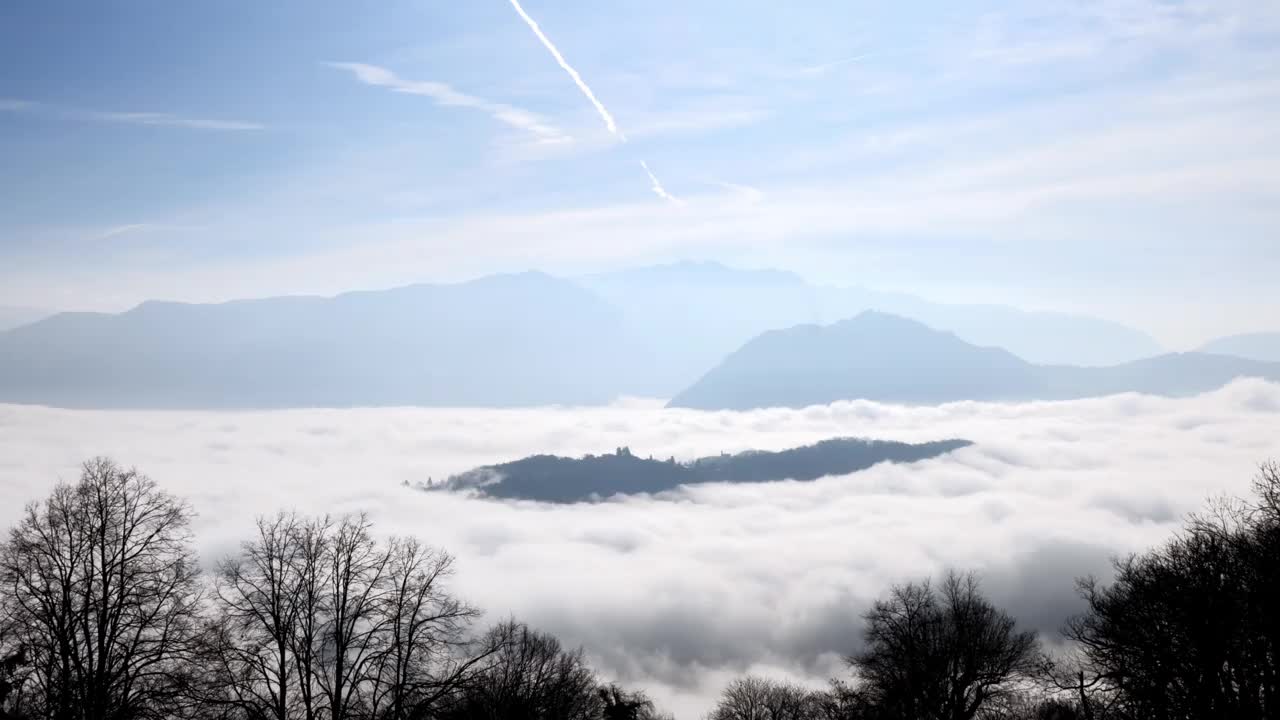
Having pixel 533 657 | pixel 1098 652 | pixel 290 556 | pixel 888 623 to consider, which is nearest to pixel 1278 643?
pixel 1098 652

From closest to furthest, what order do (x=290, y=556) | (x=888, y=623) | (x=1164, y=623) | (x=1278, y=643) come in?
(x=1278, y=643) → (x=290, y=556) → (x=1164, y=623) → (x=888, y=623)

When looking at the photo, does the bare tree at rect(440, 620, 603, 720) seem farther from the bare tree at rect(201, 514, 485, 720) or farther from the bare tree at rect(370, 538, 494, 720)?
the bare tree at rect(201, 514, 485, 720)

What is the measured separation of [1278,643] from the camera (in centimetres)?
2788

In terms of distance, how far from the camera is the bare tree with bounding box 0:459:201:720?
24859 mm

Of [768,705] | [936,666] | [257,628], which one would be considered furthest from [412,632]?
[768,705]

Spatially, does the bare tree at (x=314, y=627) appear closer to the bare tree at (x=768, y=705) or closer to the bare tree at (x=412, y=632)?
the bare tree at (x=412, y=632)

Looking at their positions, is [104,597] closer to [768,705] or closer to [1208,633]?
[1208,633]

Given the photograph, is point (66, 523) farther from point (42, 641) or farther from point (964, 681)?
point (964, 681)

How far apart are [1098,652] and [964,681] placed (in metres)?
11.3

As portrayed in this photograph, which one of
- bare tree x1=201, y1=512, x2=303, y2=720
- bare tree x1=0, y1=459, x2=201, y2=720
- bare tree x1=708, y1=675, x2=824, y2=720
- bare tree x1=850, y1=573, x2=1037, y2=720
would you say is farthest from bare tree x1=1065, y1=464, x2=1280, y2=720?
bare tree x1=708, y1=675, x2=824, y2=720

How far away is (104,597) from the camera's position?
2569 centimetres

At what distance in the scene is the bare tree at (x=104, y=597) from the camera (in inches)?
979

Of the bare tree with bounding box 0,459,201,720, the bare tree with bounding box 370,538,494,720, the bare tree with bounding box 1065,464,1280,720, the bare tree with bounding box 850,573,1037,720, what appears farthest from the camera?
the bare tree with bounding box 850,573,1037,720

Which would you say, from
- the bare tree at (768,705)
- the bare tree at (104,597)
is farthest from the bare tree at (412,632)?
the bare tree at (768,705)
